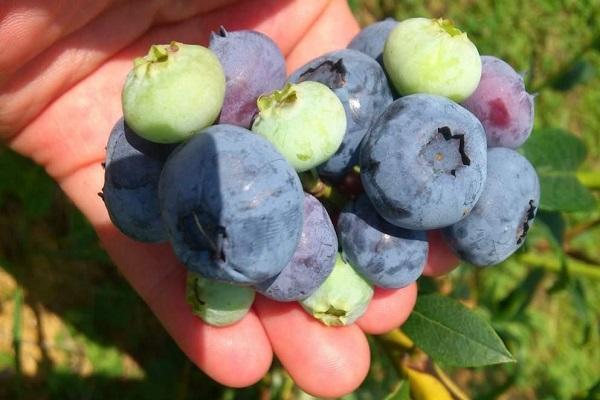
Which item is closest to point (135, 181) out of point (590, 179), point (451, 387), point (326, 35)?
point (451, 387)

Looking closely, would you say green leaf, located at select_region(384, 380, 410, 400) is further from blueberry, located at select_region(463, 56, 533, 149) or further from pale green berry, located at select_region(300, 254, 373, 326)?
blueberry, located at select_region(463, 56, 533, 149)

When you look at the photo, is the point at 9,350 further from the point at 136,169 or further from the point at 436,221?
the point at 436,221

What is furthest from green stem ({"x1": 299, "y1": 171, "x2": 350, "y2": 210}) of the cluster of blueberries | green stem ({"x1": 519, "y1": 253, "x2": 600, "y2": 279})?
green stem ({"x1": 519, "y1": 253, "x2": 600, "y2": 279})

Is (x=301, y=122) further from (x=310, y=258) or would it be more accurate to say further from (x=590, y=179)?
(x=590, y=179)

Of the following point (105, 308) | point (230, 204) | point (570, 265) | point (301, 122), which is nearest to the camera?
point (230, 204)

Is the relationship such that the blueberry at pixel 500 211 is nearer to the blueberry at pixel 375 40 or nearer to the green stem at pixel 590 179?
the blueberry at pixel 375 40

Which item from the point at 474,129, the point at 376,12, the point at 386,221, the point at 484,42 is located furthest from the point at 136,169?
the point at 484,42
